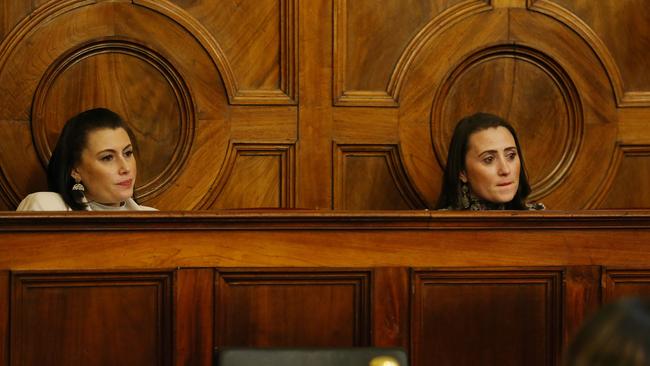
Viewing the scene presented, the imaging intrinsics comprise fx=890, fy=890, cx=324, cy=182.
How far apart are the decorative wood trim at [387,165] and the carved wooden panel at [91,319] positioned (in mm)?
1767

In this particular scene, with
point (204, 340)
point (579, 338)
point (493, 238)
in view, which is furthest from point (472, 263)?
point (579, 338)

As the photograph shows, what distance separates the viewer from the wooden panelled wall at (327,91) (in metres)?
4.09

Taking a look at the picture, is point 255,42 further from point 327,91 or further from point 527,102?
point 527,102

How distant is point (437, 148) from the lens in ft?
14.1

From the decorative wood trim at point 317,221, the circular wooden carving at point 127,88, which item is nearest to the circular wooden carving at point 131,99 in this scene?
the circular wooden carving at point 127,88

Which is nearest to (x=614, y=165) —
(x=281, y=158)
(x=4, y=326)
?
(x=281, y=158)

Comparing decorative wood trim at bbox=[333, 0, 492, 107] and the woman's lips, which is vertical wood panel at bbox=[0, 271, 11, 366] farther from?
decorative wood trim at bbox=[333, 0, 492, 107]

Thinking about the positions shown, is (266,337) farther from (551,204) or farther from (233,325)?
(551,204)

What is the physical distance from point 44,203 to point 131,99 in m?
0.88

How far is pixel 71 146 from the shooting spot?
142 inches

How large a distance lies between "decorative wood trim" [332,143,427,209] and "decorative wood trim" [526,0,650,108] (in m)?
1.00

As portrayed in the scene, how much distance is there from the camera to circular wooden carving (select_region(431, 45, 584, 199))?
435cm

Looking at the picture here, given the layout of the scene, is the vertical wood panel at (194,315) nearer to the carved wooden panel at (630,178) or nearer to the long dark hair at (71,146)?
the long dark hair at (71,146)

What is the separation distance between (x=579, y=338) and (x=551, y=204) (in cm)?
422
